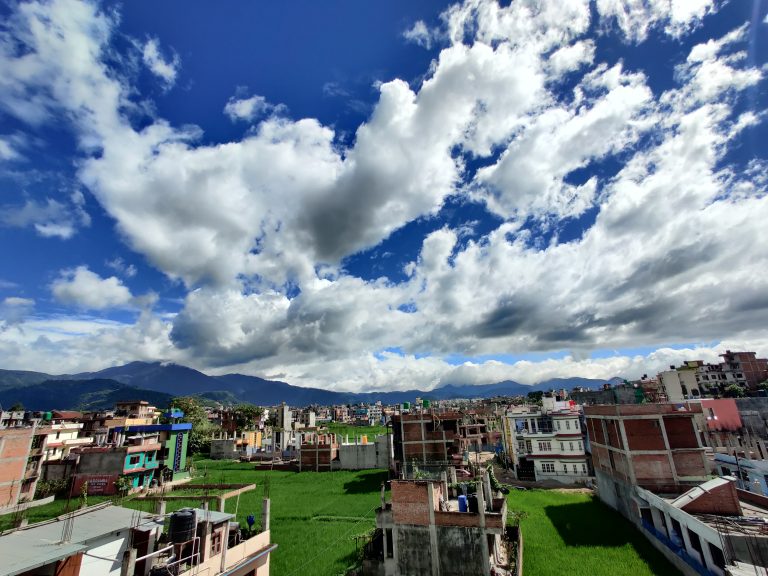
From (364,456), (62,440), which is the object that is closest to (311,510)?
(364,456)

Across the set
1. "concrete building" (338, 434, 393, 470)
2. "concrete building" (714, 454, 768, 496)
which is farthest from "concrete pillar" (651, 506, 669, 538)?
"concrete building" (338, 434, 393, 470)

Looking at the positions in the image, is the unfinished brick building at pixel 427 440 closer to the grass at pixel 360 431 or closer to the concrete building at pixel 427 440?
the concrete building at pixel 427 440

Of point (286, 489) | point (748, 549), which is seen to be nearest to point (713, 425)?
point (748, 549)

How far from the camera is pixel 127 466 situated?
43.2 meters

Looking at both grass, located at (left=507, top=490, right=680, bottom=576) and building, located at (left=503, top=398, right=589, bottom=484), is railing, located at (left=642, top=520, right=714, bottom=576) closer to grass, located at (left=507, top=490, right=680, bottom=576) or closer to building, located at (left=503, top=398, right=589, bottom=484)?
grass, located at (left=507, top=490, right=680, bottom=576)

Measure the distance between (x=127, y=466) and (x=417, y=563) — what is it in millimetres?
37500

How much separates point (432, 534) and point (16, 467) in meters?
43.1

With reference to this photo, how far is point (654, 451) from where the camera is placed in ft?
99.0

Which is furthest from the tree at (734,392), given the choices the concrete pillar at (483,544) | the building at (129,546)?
the building at (129,546)

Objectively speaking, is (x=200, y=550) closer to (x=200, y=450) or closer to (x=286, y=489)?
(x=286, y=489)

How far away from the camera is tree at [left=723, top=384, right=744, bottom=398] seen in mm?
70562

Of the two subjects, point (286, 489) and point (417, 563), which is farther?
point (286, 489)

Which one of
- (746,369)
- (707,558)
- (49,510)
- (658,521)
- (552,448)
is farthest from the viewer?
(746,369)

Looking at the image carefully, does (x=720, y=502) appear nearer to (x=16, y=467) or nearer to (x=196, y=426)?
(x=16, y=467)
